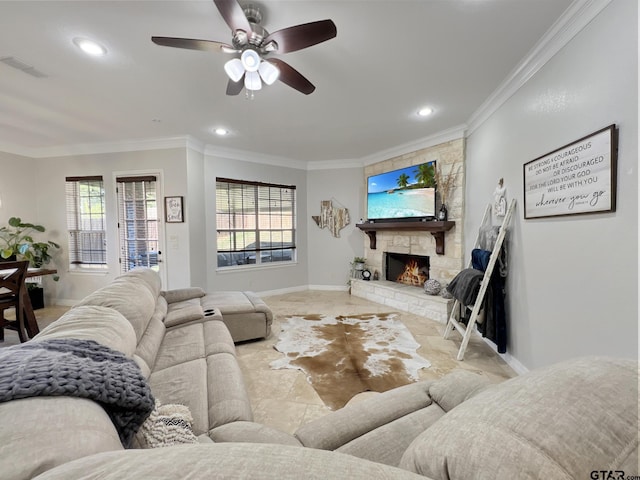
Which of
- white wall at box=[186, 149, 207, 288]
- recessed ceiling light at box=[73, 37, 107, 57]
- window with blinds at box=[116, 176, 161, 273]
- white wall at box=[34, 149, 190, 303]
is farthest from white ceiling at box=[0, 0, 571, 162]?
window with blinds at box=[116, 176, 161, 273]

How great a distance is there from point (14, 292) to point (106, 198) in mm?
1909

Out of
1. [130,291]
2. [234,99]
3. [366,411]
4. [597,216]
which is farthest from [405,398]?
[234,99]

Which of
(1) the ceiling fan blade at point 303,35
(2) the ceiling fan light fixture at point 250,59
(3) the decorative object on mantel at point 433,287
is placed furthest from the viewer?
(3) the decorative object on mantel at point 433,287

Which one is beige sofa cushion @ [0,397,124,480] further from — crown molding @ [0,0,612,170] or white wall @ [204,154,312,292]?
white wall @ [204,154,312,292]

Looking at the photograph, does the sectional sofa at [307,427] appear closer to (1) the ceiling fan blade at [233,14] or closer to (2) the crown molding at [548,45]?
(1) the ceiling fan blade at [233,14]

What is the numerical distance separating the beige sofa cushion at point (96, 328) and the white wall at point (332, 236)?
165 inches

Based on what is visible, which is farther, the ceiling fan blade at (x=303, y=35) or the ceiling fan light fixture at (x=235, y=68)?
the ceiling fan light fixture at (x=235, y=68)

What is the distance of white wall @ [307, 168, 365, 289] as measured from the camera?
5.41 meters

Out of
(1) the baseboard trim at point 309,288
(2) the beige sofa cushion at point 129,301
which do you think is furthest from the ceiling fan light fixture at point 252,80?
(1) the baseboard trim at point 309,288

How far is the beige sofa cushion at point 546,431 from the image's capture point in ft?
1.47

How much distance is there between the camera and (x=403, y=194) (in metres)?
4.38

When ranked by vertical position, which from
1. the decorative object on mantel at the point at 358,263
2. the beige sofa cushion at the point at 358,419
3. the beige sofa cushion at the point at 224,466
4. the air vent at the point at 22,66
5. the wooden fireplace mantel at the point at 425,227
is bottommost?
the beige sofa cushion at the point at 358,419

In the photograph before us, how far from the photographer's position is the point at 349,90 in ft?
8.84

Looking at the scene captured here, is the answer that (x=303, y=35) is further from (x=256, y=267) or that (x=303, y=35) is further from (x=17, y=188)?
(x=17, y=188)
